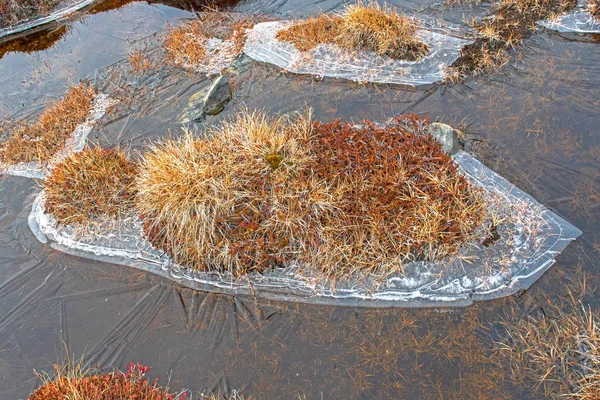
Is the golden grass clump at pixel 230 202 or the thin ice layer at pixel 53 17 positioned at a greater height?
the thin ice layer at pixel 53 17

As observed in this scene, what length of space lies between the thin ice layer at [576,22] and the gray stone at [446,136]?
14.8 ft

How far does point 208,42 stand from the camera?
1150cm

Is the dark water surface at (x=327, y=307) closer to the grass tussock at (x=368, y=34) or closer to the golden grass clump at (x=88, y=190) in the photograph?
the golden grass clump at (x=88, y=190)

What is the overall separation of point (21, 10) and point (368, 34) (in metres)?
11.6

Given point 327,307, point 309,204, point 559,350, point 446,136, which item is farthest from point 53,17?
point 559,350

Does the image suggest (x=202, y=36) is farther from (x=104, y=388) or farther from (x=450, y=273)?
(x=104, y=388)

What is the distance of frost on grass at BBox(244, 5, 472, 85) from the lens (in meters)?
9.48

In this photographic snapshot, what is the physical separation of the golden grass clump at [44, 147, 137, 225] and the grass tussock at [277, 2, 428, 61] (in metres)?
5.39

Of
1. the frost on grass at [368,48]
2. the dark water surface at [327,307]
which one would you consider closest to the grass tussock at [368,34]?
the frost on grass at [368,48]

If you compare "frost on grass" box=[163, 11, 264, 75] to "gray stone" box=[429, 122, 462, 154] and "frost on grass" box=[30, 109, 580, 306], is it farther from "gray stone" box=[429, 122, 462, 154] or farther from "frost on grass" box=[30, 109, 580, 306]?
"gray stone" box=[429, 122, 462, 154]

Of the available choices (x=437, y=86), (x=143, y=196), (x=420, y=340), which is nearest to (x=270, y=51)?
(x=437, y=86)

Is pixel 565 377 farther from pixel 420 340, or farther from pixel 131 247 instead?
pixel 131 247

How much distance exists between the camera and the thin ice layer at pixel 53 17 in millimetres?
13821

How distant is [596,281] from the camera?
18.1 feet
